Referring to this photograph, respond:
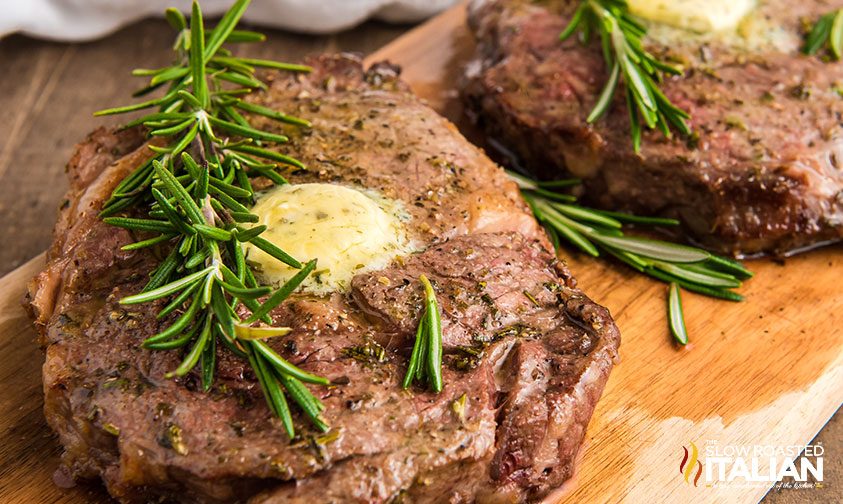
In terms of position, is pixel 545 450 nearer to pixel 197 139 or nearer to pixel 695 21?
pixel 197 139

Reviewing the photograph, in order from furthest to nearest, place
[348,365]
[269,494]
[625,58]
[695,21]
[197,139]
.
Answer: [695,21] → [625,58] → [197,139] → [348,365] → [269,494]

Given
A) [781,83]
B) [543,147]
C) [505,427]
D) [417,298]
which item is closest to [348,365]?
[417,298]

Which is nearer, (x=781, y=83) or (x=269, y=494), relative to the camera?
(x=269, y=494)

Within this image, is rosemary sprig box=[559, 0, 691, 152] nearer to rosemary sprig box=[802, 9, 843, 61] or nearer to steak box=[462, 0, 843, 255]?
steak box=[462, 0, 843, 255]

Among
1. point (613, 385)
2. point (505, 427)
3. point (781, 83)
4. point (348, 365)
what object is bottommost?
point (613, 385)

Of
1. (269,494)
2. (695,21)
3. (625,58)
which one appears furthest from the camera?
(695,21)

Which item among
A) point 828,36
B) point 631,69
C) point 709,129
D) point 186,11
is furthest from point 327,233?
point 186,11

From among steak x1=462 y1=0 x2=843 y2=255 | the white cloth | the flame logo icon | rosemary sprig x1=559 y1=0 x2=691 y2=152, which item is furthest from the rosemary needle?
the white cloth

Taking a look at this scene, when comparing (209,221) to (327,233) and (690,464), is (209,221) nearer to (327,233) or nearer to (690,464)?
(327,233)
